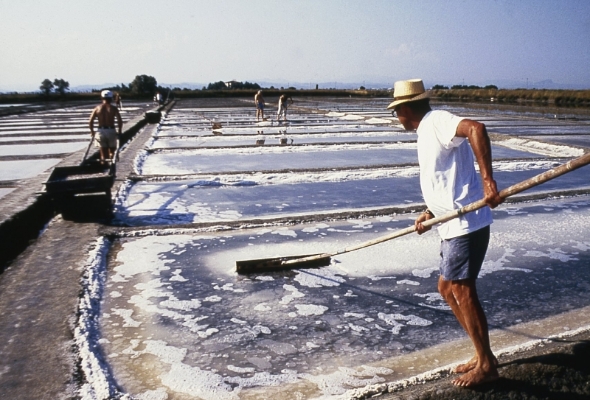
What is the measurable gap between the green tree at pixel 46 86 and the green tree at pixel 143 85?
28.9 feet

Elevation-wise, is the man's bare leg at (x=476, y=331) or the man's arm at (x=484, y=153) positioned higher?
the man's arm at (x=484, y=153)

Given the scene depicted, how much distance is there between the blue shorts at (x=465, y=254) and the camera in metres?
2.10

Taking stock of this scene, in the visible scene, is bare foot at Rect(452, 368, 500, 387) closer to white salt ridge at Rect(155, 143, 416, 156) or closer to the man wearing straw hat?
the man wearing straw hat

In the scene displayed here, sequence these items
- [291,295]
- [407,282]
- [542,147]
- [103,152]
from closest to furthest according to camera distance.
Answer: [291,295] → [407,282] → [103,152] → [542,147]

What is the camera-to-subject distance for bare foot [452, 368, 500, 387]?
6.86 ft

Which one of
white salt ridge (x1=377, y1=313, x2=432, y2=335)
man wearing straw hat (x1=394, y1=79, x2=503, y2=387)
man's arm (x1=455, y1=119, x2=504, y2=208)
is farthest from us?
white salt ridge (x1=377, y1=313, x2=432, y2=335)

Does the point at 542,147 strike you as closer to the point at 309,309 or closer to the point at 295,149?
the point at 295,149

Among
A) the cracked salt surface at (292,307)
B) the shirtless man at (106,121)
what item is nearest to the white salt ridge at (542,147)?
the cracked salt surface at (292,307)

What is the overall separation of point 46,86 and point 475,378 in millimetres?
57276

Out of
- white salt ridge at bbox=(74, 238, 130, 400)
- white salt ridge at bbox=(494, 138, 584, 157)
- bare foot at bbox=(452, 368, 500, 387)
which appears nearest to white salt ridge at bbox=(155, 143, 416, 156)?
white salt ridge at bbox=(494, 138, 584, 157)

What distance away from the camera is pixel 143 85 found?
1984 inches

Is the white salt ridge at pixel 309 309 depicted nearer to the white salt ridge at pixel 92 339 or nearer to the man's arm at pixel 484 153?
the white salt ridge at pixel 92 339

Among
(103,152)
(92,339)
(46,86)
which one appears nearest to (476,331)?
(92,339)

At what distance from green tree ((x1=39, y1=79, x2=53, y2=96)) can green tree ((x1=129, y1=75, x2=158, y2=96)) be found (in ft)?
28.9
